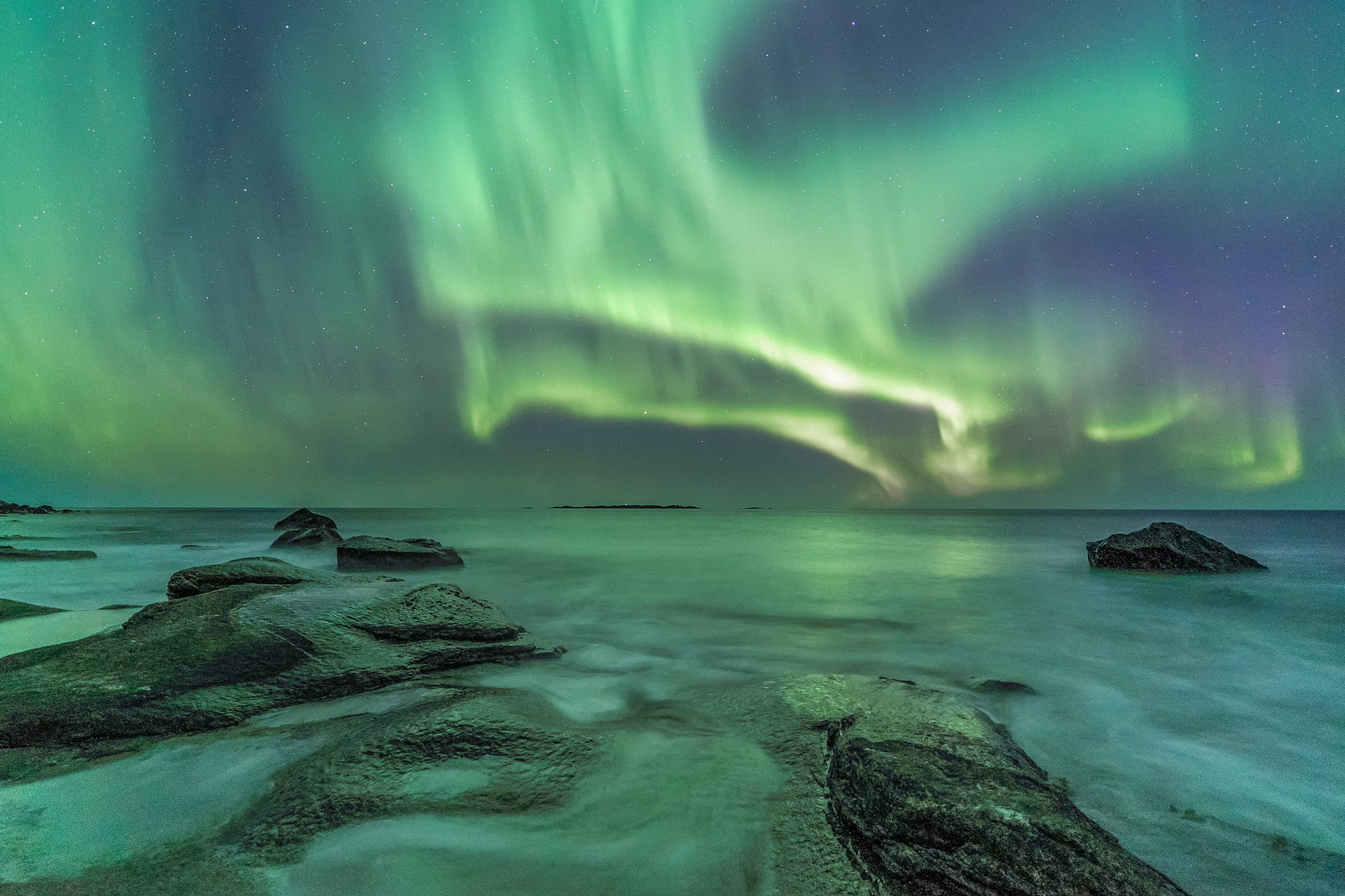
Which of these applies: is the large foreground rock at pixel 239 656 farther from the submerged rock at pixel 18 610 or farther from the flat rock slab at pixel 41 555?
the flat rock slab at pixel 41 555

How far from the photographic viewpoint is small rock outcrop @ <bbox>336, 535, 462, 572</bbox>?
48.7 ft

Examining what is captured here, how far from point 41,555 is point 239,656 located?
21.6 metres

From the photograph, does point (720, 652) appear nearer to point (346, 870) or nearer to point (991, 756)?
point (991, 756)

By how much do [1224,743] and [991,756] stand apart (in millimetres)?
2951

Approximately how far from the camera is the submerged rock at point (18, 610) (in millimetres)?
7418

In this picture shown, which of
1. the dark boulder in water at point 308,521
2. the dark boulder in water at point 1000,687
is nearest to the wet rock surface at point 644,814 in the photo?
the dark boulder in water at point 1000,687

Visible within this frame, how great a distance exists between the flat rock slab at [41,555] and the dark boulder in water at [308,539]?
5542 millimetres

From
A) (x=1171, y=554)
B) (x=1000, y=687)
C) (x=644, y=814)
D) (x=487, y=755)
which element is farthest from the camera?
(x=1171, y=554)

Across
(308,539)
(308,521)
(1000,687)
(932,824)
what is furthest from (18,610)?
(308,521)

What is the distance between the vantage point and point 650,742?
4.01m

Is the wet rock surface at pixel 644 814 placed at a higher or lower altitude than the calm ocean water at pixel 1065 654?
higher

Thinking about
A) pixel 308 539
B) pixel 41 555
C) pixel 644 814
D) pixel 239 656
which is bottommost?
pixel 41 555

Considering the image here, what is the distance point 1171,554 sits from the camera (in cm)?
1566

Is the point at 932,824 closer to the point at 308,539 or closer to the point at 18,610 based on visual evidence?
the point at 18,610
